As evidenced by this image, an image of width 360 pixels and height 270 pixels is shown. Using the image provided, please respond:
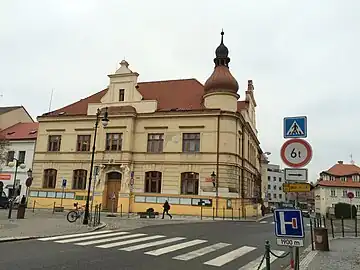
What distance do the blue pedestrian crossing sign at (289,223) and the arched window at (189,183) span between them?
2672 cm

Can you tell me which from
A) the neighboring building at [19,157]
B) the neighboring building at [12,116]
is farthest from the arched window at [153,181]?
the neighboring building at [12,116]

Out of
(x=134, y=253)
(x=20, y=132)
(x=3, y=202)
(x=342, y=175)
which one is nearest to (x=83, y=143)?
(x=3, y=202)

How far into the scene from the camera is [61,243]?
44.3ft

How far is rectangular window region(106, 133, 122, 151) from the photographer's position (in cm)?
3694

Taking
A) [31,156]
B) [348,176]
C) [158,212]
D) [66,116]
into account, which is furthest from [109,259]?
[348,176]

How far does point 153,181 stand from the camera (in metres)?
35.4

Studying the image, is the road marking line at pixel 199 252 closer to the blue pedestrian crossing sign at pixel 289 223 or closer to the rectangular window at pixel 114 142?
the blue pedestrian crossing sign at pixel 289 223

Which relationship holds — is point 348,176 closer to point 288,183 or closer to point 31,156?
point 31,156

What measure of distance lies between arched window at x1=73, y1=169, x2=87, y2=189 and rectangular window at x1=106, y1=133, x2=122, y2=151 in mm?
3706

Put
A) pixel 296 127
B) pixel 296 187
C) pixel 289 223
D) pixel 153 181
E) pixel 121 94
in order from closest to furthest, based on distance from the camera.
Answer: pixel 289 223
pixel 296 187
pixel 296 127
pixel 153 181
pixel 121 94

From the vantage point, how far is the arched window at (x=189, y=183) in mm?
34072

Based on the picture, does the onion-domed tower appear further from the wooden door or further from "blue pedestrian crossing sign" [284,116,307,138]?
"blue pedestrian crossing sign" [284,116,307,138]

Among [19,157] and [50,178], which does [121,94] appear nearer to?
[50,178]

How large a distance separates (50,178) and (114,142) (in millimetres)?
8373
